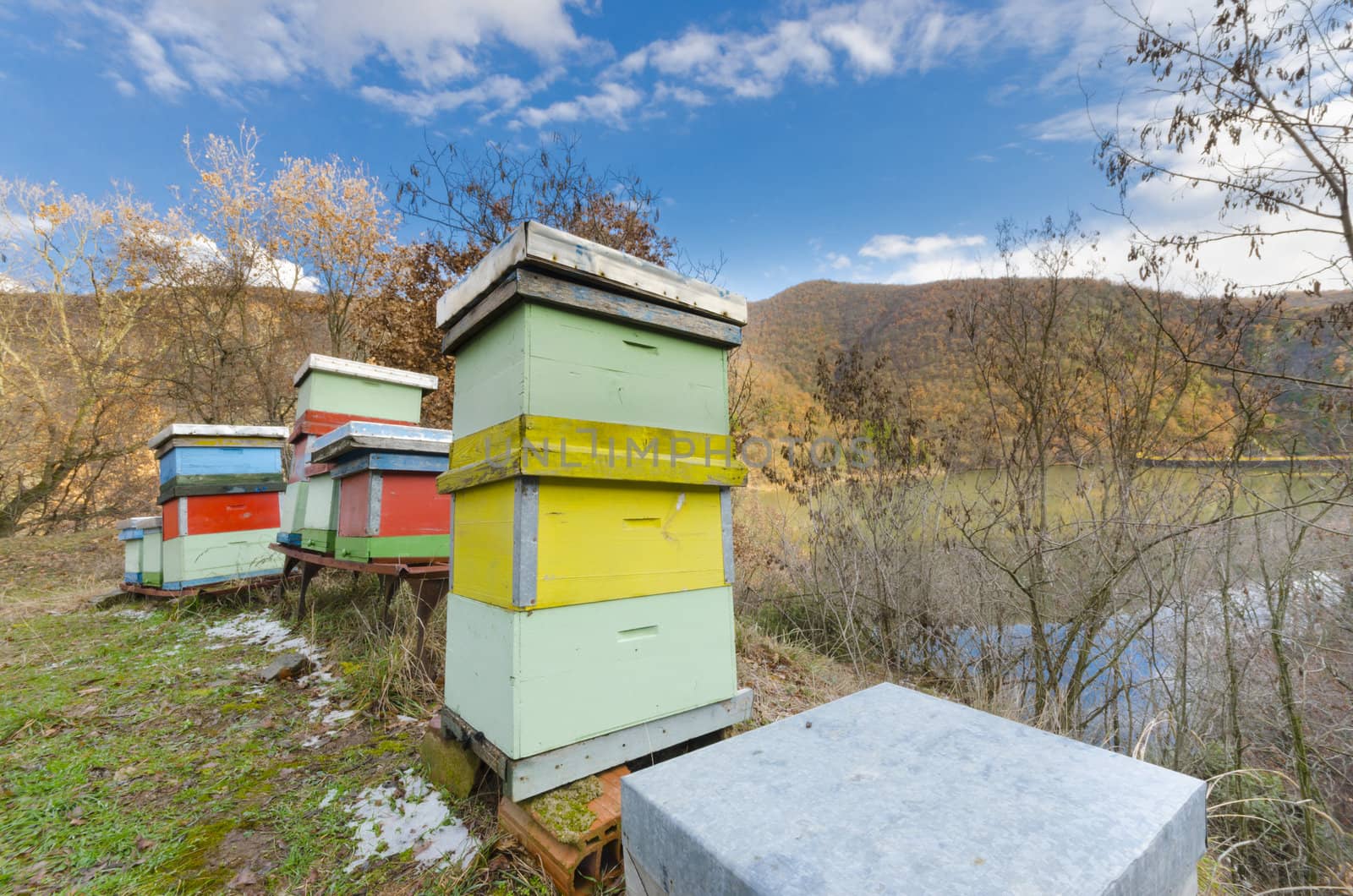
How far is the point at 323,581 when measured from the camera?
5.23 meters

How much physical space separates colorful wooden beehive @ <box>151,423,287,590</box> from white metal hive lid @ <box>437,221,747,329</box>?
4212 millimetres

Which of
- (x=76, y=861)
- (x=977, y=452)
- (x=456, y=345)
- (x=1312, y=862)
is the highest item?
(x=456, y=345)

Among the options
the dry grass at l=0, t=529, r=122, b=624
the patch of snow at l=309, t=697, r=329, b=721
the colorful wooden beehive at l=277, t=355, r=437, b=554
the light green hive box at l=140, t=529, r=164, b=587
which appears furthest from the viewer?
the dry grass at l=0, t=529, r=122, b=624

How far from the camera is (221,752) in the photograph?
2.53 m

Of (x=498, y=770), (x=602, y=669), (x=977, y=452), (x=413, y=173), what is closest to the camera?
(x=498, y=770)

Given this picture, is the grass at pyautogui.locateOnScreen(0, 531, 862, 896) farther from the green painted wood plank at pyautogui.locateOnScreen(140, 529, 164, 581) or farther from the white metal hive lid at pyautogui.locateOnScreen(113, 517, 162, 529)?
the white metal hive lid at pyautogui.locateOnScreen(113, 517, 162, 529)

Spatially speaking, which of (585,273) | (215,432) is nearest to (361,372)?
(215,432)

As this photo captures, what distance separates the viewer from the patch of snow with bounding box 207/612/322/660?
3889mm

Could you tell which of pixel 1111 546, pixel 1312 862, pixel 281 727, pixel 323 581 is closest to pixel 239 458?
pixel 323 581

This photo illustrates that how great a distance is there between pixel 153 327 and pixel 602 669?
13368 mm

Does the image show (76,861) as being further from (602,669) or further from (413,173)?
(413,173)

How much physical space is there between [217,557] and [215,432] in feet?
3.78

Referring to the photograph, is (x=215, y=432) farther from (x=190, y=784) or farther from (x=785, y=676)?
(x=785, y=676)

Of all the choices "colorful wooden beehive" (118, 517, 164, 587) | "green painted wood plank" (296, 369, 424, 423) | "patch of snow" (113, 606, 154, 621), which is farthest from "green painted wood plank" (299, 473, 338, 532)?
"colorful wooden beehive" (118, 517, 164, 587)
